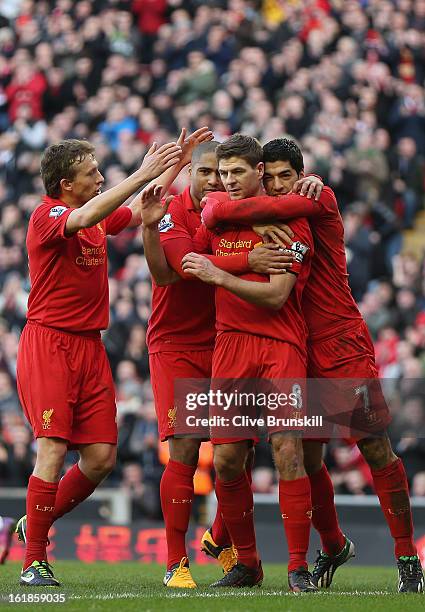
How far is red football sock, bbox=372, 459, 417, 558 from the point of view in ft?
24.8

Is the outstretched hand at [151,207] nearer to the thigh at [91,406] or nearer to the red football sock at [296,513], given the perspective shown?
the thigh at [91,406]

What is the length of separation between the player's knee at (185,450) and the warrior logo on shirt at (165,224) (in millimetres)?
1234

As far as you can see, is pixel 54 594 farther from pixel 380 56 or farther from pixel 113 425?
pixel 380 56

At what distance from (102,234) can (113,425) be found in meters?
1.15

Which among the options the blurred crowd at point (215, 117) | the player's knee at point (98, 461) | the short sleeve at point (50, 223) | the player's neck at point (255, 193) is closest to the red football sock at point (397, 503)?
the player's knee at point (98, 461)

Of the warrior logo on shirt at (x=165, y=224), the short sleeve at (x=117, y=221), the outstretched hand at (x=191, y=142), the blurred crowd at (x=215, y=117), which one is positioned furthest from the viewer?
the blurred crowd at (x=215, y=117)

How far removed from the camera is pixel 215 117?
681 inches

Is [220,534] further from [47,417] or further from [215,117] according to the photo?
[215,117]

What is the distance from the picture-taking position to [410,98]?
17078 mm

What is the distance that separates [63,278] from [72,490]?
4.17 ft

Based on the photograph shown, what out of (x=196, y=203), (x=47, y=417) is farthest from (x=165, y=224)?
(x=47, y=417)

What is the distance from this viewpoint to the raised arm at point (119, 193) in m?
7.52

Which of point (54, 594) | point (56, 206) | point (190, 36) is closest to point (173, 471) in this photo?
point (54, 594)

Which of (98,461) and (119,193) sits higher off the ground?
(119,193)
